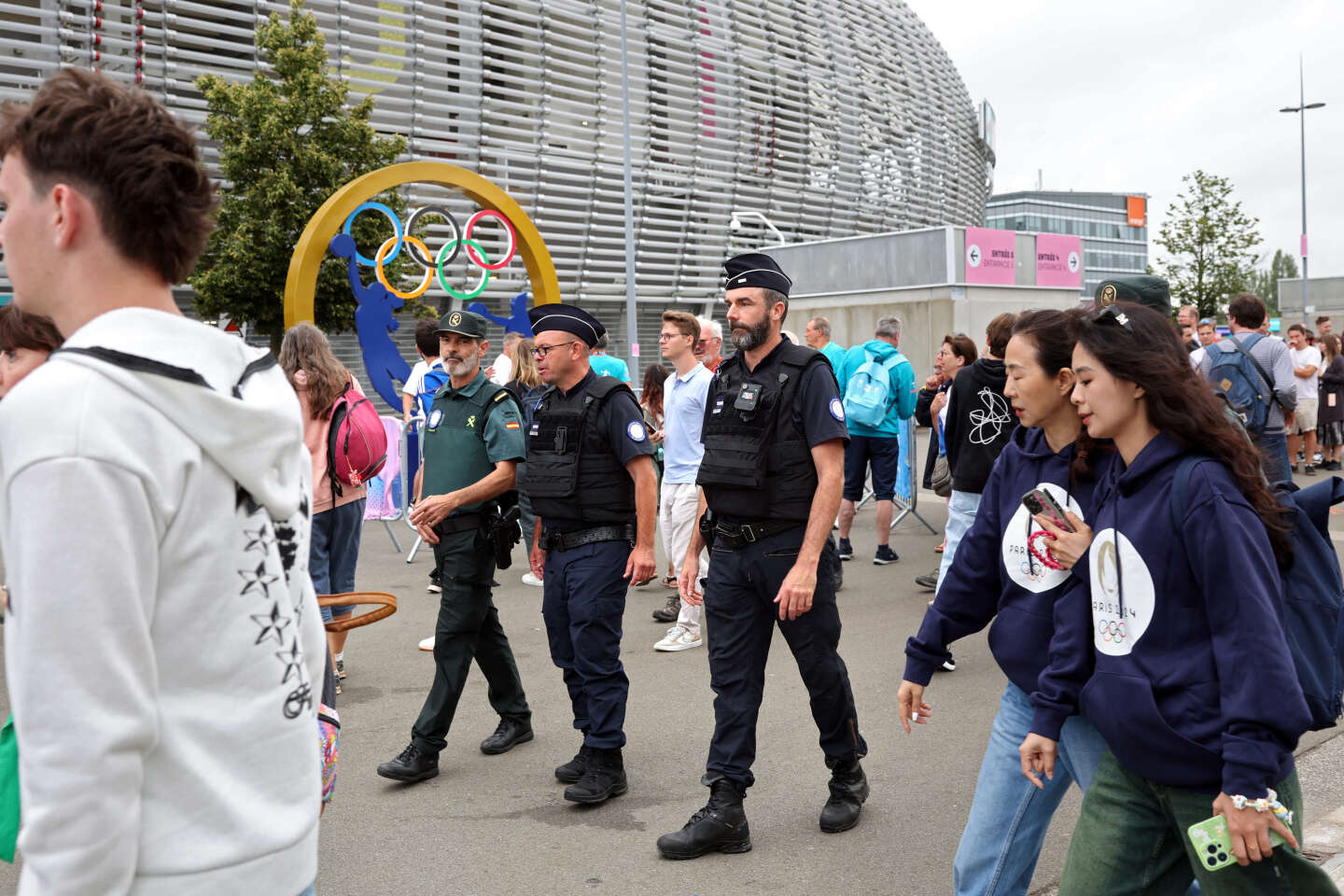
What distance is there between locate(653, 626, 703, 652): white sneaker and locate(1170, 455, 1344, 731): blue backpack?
17.0 ft

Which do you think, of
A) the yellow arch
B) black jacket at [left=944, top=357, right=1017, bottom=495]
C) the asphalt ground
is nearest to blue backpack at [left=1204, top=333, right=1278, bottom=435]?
the asphalt ground

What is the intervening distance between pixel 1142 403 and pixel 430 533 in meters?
3.45

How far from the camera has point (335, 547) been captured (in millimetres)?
6141

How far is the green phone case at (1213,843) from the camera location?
214 cm

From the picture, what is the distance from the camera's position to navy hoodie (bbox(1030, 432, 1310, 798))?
2.10 meters

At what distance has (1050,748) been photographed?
259 centimetres

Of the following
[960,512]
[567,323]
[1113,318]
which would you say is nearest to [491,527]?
[567,323]

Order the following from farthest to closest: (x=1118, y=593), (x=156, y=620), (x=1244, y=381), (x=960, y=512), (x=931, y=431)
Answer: (x=931, y=431) → (x=1244, y=381) → (x=960, y=512) → (x=1118, y=593) → (x=156, y=620)

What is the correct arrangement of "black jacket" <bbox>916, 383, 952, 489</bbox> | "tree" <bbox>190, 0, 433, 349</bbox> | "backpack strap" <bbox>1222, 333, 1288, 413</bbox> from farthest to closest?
"tree" <bbox>190, 0, 433, 349</bbox>, "black jacket" <bbox>916, 383, 952, 489</bbox>, "backpack strap" <bbox>1222, 333, 1288, 413</bbox>

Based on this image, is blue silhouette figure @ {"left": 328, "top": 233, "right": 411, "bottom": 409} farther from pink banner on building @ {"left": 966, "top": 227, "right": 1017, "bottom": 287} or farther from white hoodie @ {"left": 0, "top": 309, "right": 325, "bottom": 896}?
white hoodie @ {"left": 0, "top": 309, "right": 325, "bottom": 896}

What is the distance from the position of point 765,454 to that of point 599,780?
1.56 m

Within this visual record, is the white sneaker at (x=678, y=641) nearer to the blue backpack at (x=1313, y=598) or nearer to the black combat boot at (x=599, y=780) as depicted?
the black combat boot at (x=599, y=780)

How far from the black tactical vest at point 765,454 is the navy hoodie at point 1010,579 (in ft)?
4.29

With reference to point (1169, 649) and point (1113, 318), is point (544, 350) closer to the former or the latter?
point (1113, 318)
